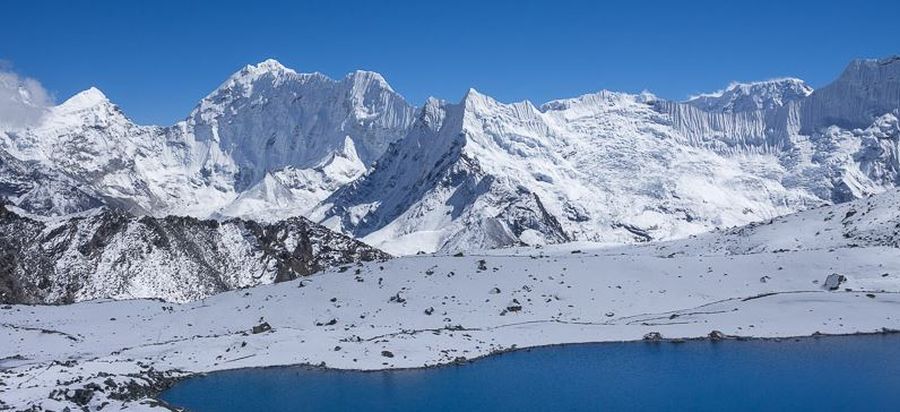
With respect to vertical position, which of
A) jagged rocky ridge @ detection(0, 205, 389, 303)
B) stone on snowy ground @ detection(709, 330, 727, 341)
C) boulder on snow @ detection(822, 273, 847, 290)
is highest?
jagged rocky ridge @ detection(0, 205, 389, 303)

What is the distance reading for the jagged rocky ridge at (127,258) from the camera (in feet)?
429

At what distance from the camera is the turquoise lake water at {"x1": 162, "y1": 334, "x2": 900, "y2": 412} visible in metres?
59.8

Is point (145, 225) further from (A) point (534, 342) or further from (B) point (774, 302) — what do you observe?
(B) point (774, 302)

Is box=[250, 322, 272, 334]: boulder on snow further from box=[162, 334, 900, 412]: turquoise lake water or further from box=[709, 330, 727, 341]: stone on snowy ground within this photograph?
box=[709, 330, 727, 341]: stone on snowy ground

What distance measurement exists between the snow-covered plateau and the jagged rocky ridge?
29.3m

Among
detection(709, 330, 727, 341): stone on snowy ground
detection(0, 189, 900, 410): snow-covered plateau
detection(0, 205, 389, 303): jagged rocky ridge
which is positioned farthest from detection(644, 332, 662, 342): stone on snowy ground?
detection(0, 205, 389, 303): jagged rocky ridge

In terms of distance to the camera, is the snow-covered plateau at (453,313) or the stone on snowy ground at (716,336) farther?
the stone on snowy ground at (716,336)

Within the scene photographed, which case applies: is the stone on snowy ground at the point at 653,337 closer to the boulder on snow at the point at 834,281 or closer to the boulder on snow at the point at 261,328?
the boulder on snow at the point at 834,281

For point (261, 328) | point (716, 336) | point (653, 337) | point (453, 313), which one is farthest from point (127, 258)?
point (716, 336)

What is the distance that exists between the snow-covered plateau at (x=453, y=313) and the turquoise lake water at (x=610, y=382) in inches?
123

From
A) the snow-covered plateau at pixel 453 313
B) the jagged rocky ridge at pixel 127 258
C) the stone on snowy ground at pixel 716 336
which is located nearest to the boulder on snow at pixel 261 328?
the snow-covered plateau at pixel 453 313

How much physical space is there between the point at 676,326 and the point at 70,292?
8495cm

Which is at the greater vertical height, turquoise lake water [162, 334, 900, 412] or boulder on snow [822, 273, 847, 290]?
boulder on snow [822, 273, 847, 290]

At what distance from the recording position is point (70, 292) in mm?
130375
